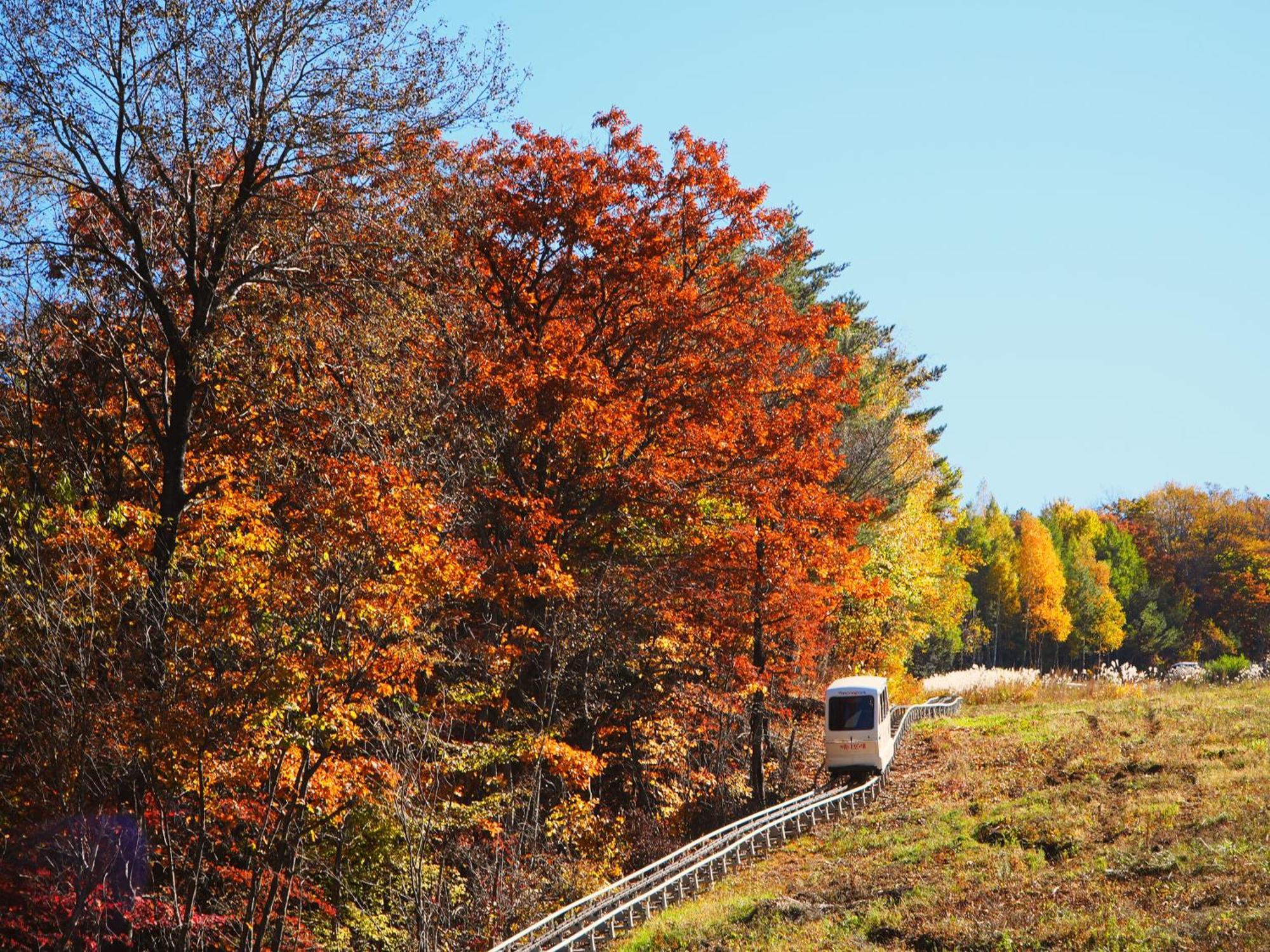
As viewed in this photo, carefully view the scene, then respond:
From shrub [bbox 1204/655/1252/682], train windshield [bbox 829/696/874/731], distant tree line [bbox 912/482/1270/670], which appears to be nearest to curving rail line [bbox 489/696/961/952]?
train windshield [bbox 829/696/874/731]

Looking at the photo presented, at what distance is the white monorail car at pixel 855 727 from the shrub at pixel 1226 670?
19194mm

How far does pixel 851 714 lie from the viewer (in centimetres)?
2680

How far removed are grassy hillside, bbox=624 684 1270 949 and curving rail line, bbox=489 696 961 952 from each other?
0.51 metres

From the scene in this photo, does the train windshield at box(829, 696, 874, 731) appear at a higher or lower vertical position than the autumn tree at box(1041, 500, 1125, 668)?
lower

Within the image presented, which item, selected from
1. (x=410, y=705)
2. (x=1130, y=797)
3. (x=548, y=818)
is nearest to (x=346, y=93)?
(x=410, y=705)

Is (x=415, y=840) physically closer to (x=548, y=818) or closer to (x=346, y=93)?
(x=548, y=818)

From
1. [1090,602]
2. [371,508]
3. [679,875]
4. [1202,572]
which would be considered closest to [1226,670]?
[679,875]

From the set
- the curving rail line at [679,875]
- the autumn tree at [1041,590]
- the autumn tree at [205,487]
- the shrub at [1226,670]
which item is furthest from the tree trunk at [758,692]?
the autumn tree at [1041,590]

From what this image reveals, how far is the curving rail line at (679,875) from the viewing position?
1655 cm

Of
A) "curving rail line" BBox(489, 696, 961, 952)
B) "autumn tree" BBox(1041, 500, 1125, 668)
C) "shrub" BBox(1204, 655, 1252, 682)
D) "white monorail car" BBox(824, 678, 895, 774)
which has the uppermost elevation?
"autumn tree" BBox(1041, 500, 1125, 668)

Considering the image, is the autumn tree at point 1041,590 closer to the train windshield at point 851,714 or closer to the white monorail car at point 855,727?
the white monorail car at point 855,727

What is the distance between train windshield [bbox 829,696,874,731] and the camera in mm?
26625

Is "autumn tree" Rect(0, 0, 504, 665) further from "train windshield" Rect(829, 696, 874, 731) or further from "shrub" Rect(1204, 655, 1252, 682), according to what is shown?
"shrub" Rect(1204, 655, 1252, 682)

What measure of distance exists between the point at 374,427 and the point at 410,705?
5067mm
